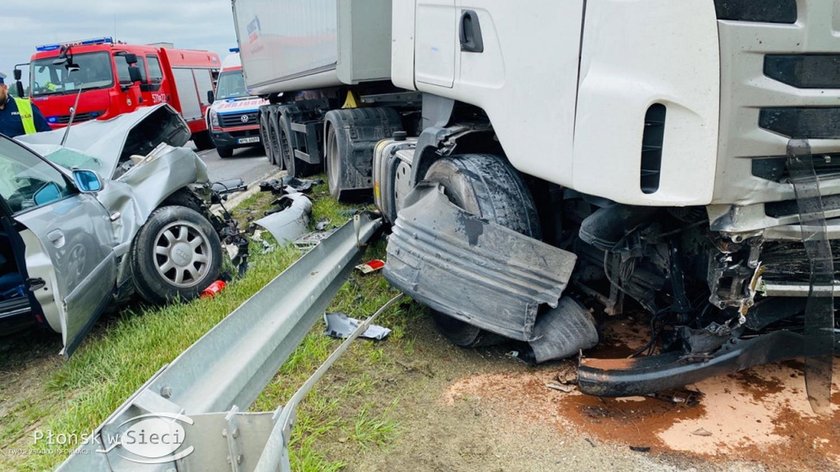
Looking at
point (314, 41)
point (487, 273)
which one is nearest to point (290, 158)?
point (314, 41)

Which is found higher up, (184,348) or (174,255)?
(174,255)

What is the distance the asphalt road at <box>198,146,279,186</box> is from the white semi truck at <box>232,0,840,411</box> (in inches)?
310

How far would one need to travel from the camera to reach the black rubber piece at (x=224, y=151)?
14584 mm

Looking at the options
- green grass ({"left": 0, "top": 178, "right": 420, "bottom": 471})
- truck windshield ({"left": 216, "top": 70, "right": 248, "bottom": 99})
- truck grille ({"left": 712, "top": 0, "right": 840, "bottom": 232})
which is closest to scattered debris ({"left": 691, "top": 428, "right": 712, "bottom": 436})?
truck grille ({"left": 712, "top": 0, "right": 840, "bottom": 232})

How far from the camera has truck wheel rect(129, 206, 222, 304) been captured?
13.6 ft

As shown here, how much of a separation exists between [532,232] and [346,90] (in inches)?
206

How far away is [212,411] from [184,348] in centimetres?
173

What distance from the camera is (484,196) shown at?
3.10m

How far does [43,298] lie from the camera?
11.2ft

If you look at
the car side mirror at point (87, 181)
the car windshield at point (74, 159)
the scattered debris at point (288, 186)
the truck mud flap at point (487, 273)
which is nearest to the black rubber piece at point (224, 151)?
the scattered debris at point (288, 186)

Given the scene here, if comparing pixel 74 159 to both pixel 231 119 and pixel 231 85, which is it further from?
pixel 231 85

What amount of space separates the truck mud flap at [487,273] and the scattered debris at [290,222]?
9.56 feet

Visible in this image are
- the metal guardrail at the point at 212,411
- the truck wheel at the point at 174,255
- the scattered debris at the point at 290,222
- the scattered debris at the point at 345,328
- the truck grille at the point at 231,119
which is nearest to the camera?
the metal guardrail at the point at 212,411

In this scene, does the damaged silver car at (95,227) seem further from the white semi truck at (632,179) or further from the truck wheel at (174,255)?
the white semi truck at (632,179)
